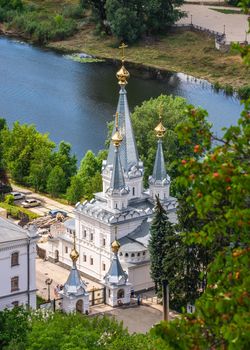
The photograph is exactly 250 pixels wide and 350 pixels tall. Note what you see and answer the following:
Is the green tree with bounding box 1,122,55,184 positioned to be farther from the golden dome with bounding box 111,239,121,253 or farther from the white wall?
the white wall

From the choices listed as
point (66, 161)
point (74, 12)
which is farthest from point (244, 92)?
point (74, 12)

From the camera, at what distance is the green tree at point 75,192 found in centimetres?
5541

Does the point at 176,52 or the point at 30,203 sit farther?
the point at 176,52

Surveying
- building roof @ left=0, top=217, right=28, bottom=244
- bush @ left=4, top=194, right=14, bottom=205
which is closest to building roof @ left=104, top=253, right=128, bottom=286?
building roof @ left=0, top=217, right=28, bottom=244

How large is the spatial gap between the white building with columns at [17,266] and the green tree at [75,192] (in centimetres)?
1368

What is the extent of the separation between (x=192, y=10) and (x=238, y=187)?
90.7 metres

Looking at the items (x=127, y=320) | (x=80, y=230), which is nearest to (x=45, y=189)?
(x=80, y=230)

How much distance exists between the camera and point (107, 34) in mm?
100750

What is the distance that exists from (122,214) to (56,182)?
12.4 metres

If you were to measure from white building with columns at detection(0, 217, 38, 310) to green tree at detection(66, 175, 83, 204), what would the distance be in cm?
1368

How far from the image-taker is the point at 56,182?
57094 millimetres

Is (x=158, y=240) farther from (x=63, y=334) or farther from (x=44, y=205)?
(x=44, y=205)

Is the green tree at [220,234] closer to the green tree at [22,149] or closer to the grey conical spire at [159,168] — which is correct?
the grey conical spire at [159,168]

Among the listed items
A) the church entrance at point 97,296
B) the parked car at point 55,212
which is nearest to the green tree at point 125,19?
the parked car at point 55,212
